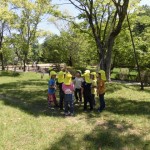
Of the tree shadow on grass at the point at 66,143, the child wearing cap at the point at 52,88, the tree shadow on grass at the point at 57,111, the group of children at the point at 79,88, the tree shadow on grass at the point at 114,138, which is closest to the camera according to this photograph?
the tree shadow on grass at the point at 66,143

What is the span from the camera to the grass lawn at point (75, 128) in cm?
762

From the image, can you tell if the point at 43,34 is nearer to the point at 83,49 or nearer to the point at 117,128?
the point at 83,49

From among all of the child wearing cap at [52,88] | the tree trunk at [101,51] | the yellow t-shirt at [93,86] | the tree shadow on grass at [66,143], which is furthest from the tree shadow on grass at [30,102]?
the tree trunk at [101,51]

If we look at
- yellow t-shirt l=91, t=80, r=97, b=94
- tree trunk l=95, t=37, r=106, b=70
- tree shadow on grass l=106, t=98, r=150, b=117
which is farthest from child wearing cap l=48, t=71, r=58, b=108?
tree trunk l=95, t=37, r=106, b=70

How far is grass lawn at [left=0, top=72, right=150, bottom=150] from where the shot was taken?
7.62 metres

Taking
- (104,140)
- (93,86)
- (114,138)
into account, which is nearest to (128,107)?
(93,86)

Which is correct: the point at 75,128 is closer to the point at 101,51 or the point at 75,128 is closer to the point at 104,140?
the point at 104,140

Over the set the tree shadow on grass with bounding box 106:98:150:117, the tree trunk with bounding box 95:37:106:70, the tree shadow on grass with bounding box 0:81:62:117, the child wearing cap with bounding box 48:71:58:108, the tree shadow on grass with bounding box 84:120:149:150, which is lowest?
the tree shadow on grass with bounding box 84:120:149:150

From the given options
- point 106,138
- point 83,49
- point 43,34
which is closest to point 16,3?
point 43,34

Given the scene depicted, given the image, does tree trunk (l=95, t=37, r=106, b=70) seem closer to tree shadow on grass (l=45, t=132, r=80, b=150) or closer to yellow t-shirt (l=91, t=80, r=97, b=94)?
yellow t-shirt (l=91, t=80, r=97, b=94)

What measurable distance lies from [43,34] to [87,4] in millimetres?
17041

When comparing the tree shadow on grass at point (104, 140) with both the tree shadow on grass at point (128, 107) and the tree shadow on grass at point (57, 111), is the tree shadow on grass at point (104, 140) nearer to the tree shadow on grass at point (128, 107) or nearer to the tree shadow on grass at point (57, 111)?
the tree shadow on grass at point (57, 111)

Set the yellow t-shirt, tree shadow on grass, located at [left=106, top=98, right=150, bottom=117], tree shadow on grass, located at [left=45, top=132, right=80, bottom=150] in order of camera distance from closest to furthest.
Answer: tree shadow on grass, located at [left=45, top=132, right=80, bottom=150] → tree shadow on grass, located at [left=106, top=98, right=150, bottom=117] → the yellow t-shirt

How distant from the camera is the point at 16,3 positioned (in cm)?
3316
